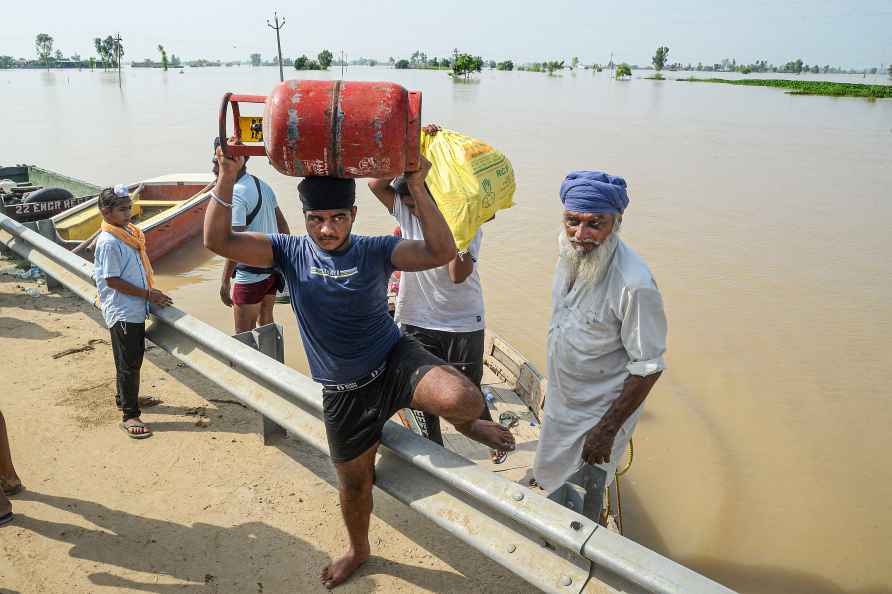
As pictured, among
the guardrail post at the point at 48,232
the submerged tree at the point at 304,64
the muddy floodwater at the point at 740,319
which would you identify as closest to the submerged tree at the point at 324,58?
the submerged tree at the point at 304,64

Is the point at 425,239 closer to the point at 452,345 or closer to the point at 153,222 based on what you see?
the point at 452,345

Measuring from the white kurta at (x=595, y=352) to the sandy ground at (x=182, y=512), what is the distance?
2.03 feet

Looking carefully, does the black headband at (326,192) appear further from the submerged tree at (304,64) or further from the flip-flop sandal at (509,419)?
the submerged tree at (304,64)

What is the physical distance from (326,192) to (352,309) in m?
0.46

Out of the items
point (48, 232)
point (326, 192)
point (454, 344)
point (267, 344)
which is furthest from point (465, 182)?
point (48, 232)

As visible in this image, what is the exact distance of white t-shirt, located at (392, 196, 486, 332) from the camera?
3236 mm

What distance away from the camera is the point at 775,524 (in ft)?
14.4

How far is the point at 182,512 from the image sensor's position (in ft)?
9.80

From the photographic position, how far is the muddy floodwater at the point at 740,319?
170 inches

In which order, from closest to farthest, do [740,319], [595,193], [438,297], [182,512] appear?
[595,193]
[182,512]
[438,297]
[740,319]

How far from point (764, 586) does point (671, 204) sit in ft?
35.8

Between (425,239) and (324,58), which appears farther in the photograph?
(324,58)

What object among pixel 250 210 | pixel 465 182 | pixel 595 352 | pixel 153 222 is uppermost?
pixel 465 182

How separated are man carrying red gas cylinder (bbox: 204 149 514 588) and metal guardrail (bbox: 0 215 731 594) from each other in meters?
0.17
